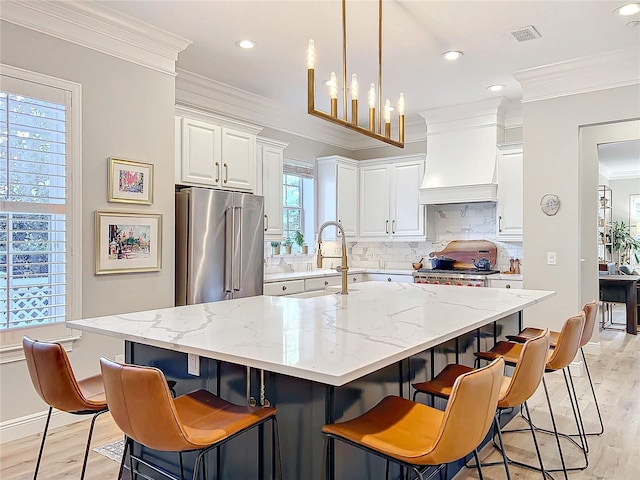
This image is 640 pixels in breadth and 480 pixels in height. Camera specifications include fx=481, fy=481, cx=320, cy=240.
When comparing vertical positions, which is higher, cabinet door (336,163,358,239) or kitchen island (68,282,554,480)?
cabinet door (336,163,358,239)

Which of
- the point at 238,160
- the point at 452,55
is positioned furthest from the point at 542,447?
the point at 238,160

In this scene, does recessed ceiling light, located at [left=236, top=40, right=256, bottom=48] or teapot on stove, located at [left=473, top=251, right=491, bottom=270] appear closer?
recessed ceiling light, located at [left=236, top=40, right=256, bottom=48]

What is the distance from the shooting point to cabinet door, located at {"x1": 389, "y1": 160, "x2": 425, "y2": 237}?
6.13m

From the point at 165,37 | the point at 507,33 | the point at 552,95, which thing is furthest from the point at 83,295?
the point at 552,95

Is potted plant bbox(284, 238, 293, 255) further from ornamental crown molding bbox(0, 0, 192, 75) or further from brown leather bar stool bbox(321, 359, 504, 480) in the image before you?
brown leather bar stool bbox(321, 359, 504, 480)

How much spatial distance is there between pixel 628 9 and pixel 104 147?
146 inches

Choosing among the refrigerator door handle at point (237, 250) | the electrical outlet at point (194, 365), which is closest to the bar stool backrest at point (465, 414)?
the electrical outlet at point (194, 365)

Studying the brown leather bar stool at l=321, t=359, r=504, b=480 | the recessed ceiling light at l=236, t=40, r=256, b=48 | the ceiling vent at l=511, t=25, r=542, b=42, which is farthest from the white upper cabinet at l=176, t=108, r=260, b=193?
the brown leather bar stool at l=321, t=359, r=504, b=480

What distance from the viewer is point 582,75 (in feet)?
14.1

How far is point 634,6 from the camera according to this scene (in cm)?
320

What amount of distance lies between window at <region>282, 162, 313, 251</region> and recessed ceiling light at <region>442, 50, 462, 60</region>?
2.45m

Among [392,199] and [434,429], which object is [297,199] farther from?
[434,429]

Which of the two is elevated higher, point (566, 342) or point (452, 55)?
point (452, 55)

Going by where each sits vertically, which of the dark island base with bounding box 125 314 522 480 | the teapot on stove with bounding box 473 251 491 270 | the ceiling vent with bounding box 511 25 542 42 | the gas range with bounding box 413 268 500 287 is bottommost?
the dark island base with bounding box 125 314 522 480
